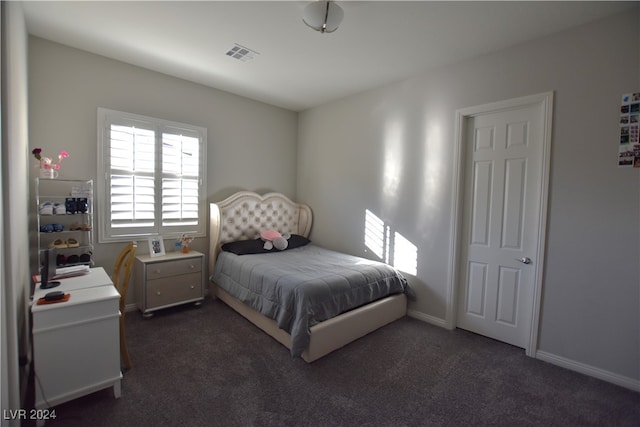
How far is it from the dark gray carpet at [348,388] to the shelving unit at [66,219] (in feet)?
3.23

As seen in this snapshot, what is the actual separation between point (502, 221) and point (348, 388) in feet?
6.98

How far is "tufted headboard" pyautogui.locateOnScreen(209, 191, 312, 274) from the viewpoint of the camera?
153 inches

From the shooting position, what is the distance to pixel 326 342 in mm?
2553

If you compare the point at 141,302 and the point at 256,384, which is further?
the point at 141,302

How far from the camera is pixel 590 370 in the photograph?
238 centimetres

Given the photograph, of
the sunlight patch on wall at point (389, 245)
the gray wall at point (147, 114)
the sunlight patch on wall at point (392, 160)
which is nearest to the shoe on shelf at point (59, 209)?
the gray wall at point (147, 114)

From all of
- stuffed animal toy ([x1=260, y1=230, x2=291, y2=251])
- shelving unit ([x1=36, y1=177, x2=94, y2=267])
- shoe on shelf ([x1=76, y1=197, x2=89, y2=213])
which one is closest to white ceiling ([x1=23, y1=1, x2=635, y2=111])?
shelving unit ([x1=36, y1=177, x2=94, y2=267])

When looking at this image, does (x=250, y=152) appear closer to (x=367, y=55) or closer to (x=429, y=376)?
(x=367, y=55)

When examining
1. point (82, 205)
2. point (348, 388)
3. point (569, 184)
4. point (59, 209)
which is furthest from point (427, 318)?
point (59, 209)

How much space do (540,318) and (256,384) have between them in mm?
2517

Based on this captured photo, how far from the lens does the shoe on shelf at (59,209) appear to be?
266 cm

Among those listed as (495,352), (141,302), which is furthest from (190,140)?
(495,352)

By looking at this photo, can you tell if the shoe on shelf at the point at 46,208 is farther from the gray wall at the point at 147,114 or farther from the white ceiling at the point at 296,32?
the white ceiling at the point at 296,32

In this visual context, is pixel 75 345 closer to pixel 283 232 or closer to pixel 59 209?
pixel 59 209
